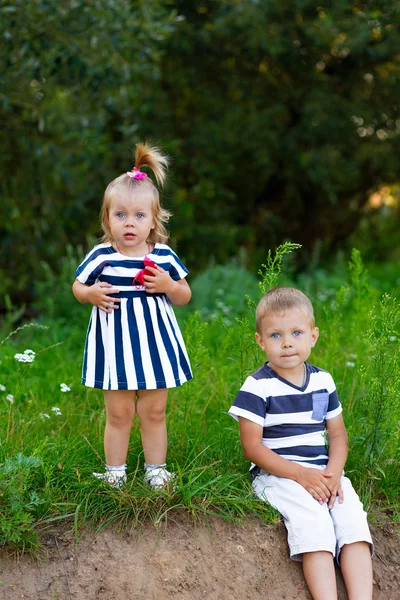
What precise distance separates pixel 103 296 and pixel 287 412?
2.75 ft

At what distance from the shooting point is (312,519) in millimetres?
2947

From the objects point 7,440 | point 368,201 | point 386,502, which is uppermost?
point 368,201

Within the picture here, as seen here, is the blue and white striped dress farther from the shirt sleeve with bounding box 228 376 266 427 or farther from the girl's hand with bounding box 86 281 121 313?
the shirt sleeve with bounding box 228 376 266 427

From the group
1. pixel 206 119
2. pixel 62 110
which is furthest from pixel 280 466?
pixel 206 119

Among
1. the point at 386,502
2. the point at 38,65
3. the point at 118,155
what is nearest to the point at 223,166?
Result: the point at 118,155

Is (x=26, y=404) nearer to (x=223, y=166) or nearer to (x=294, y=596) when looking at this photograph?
(x=294, y=596)

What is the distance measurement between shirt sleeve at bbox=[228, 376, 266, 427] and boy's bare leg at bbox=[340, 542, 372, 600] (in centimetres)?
57

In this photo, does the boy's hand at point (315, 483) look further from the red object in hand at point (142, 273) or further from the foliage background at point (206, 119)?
the foliage background at point (206, 119)

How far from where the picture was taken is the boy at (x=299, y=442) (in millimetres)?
2947

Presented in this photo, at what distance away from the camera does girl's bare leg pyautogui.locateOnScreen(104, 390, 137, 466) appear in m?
3.02

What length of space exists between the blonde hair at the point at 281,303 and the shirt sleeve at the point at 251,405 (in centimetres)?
24

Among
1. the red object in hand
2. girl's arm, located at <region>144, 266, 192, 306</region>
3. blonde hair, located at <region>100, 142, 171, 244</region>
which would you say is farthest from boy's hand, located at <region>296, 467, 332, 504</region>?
blonde hair, located at <region>100, 142, 171, 244</region>

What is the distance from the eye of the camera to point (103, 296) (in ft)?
9.56

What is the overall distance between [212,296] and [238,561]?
338cm
